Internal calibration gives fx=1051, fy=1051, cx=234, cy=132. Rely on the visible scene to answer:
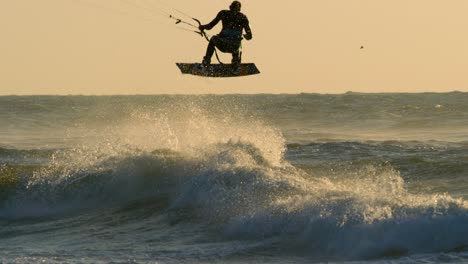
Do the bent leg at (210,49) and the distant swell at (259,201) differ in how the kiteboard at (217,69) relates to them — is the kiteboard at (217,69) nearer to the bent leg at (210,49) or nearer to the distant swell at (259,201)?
the bent leg at (210,49)

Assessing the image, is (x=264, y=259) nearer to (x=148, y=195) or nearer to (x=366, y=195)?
(x=366, y=195)

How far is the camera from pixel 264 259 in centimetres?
1441

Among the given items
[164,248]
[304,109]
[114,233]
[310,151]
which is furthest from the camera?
[304,109]

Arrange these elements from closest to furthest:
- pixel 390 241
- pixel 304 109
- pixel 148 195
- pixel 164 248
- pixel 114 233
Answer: pixel 390 241 < pixel 164 248 < pixel 114 233 < pixel 148 195 < pixel 304 109

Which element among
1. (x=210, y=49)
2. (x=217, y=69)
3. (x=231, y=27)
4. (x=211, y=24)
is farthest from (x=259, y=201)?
(x=211, y=24)

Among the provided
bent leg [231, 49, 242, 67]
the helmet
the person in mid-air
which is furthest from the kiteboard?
the helmet

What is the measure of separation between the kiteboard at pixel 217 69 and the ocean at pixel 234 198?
69.3 inches

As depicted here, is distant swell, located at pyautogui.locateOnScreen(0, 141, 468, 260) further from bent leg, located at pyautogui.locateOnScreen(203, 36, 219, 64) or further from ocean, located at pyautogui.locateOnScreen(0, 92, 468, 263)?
bent leg, located at pyautogui.locateOnScreen(203, 36, 219, 64)

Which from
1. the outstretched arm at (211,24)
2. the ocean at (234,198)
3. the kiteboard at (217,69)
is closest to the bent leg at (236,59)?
the kiteboard at (217,69)

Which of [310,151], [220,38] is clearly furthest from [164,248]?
[310,151]

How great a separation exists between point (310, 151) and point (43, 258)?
14673 mm

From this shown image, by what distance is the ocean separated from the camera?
14531 mm

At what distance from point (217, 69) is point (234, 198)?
2.65 meters

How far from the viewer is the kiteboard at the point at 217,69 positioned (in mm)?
19359
